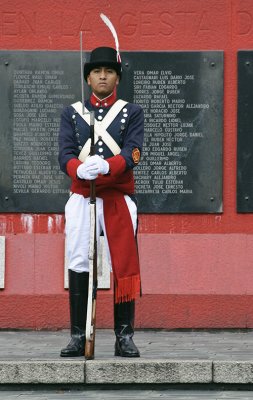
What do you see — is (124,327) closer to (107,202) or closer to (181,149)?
(107,202)

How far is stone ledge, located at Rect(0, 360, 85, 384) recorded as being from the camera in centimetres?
748

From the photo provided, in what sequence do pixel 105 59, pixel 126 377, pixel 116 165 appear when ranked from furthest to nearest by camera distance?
pixel 105 59 → pixel 116 165 → pixel 126 377

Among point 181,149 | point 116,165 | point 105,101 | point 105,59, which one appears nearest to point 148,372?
point 116,165

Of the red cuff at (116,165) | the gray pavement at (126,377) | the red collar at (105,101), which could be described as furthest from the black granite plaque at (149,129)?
the gray pavement at (126,377)

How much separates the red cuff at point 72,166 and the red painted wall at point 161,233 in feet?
7.48

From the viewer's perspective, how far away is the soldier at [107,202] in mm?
8016

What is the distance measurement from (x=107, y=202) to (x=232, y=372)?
1.33 m

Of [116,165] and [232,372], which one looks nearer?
[232,372]

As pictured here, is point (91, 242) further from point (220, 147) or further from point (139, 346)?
point (220, 147)

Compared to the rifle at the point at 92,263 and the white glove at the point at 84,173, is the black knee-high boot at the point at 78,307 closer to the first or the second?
the rifle at the point at 92,263

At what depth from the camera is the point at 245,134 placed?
10219 mm

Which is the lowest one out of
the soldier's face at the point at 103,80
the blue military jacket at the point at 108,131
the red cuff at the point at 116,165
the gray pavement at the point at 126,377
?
the gray pavement at the point at 126,377

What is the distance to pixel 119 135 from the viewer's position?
8.11m

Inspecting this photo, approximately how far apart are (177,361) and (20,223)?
302 cm
